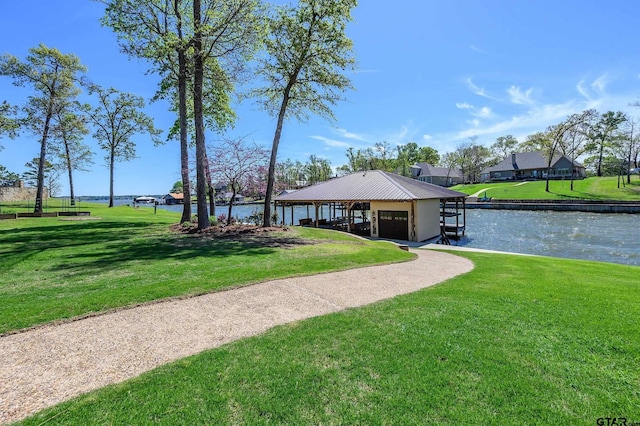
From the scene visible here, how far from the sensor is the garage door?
20.3m

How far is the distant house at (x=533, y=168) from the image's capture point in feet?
204

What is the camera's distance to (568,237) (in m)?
23.2

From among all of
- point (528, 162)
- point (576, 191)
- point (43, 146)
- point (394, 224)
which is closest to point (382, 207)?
point (394, 224)

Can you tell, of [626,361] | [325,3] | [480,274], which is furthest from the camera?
[325,3]

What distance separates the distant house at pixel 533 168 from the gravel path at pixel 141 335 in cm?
6819

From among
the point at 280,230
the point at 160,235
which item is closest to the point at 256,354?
the point at 160,235

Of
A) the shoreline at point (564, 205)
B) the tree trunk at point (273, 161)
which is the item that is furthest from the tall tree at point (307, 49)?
the shoreline at point (564, 205)

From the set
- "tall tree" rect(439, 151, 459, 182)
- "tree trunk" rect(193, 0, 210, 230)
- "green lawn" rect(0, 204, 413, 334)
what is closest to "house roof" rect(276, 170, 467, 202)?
"green lawn" rect(0, 204, 413, 334)

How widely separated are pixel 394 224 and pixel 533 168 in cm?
6034

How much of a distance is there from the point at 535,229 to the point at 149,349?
104ft

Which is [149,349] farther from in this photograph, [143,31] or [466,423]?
[143,31]

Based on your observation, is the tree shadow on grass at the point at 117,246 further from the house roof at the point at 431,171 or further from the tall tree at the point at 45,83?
the house roof at the point at 431,171

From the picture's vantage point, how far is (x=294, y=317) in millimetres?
4898

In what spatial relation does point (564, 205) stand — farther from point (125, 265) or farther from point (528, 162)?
point (125, 265)
